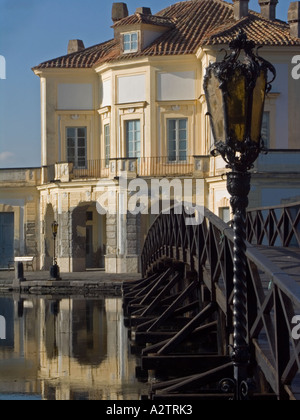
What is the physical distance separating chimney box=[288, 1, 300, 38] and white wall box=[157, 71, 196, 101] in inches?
159

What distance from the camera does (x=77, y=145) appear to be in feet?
134

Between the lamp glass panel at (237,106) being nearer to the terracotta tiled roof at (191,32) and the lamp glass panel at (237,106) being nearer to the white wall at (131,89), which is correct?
the terracotta tiled roof at (191,32)

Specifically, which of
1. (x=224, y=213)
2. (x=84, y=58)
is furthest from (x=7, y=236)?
(x=224, y=213)

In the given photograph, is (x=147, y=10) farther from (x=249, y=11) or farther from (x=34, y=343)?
(x=34, y=343)

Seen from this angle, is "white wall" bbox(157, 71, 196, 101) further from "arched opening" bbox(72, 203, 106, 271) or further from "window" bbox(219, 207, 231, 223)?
"arched opening" bbox(72, 203, 106, 271)

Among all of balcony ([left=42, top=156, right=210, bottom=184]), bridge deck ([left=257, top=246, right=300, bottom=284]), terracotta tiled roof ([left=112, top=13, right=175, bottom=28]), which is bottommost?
bridge deck ([left=257, top=246, right=300, bottom=284])

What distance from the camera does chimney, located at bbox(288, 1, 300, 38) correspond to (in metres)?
36.5

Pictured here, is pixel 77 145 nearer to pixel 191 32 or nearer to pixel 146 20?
pixel 146 20

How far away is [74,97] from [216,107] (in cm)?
3137

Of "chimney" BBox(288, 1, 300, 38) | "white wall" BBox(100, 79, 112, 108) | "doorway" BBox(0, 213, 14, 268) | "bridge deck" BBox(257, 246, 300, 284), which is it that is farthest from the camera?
"doorway" BBox(0, 213, 14, 268)

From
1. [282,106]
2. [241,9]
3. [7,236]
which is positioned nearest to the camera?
[282,106]

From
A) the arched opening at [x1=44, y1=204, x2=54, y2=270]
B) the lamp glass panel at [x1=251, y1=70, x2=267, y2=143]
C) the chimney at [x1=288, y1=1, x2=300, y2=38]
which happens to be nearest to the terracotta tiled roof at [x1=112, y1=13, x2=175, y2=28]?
the chimney at [x1=288, y1=1, x2=300, y2=38]
